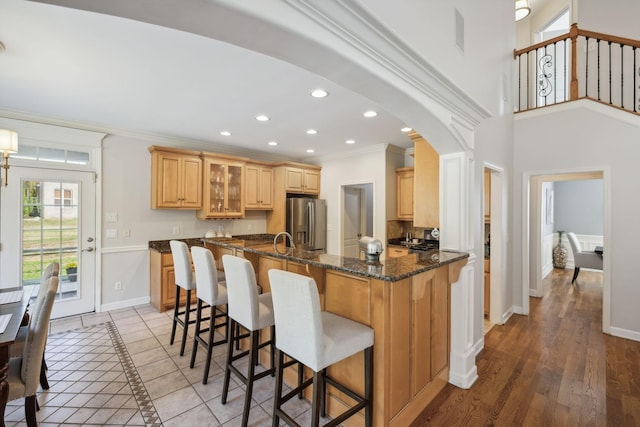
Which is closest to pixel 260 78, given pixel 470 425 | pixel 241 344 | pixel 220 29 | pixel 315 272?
pixel 220 29

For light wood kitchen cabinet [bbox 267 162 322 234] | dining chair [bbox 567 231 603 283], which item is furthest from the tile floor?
dining chair [bbox 567 231 603 283]

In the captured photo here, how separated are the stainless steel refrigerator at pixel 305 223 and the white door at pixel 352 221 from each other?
499 millimetres

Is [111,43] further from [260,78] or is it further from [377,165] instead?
[377,165]

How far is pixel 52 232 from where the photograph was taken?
3.70 meters

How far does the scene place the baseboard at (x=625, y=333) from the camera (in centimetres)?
320

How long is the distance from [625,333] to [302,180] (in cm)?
495

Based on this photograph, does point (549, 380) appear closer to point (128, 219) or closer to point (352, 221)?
point (352, 221)

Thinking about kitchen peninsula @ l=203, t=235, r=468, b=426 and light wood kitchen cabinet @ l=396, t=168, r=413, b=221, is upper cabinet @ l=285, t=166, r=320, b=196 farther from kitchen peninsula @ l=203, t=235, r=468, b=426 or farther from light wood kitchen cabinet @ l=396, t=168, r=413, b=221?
kitchen peninsula @ l=203, t=235, r=468, b=426

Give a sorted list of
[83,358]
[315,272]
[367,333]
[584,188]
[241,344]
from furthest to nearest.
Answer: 1. [584,188]
2. [241,344]
3. [83,358]
4. [315,272]
5. [367,333]

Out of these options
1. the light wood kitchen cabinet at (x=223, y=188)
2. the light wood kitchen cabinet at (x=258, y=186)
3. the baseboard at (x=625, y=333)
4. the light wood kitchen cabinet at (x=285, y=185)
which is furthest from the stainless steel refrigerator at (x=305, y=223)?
the baseboard at (x=625, y=333)

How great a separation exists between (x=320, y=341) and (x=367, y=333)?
36cm

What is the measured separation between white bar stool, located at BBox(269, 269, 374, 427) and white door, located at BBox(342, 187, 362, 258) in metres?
3.80

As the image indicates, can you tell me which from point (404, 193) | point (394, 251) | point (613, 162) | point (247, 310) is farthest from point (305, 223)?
point (613, 162)

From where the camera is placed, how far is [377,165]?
16.4ft
